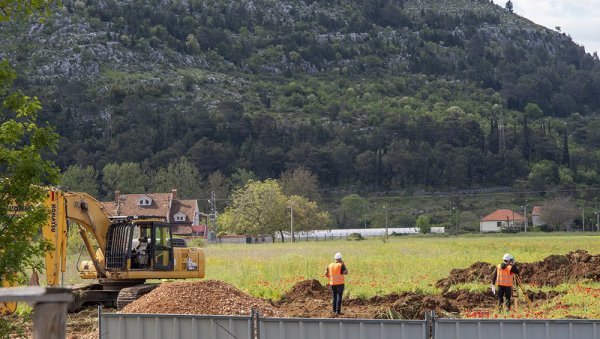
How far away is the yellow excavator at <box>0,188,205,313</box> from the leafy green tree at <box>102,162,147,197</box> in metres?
110

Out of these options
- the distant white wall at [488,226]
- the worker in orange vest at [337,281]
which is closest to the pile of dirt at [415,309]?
the worker in orange vest at [337,281]

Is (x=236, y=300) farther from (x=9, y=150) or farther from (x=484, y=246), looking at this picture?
(x=484, y=246)

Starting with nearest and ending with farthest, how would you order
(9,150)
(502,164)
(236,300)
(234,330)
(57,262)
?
(9,150)
(234,330)
(236,300)
(57,262)
(502,164)

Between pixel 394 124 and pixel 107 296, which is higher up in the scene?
pixel 394 124

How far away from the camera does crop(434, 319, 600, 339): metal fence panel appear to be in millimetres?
13828

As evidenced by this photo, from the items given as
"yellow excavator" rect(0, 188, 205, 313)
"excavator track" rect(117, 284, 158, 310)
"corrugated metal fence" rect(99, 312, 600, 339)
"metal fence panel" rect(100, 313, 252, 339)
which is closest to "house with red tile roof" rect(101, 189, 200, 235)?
"yellow excavator" rect(0, 188, 205, 313)

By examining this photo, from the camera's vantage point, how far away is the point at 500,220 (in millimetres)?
137875

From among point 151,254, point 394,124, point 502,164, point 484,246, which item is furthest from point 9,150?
point 394,124

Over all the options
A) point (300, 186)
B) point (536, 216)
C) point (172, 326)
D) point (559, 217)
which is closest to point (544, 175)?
point (536, 216)

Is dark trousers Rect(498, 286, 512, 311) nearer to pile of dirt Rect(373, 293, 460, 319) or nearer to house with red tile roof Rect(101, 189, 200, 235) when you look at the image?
pile of dirt Rect(373, 293, 460, 319)

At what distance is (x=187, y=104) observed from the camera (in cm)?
19825

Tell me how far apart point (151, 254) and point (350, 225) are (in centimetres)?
12240

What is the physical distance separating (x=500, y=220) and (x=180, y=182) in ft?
137

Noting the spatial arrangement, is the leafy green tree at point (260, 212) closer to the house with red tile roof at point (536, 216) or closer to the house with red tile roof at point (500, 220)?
the house with red tile roof at point (500, 220)
